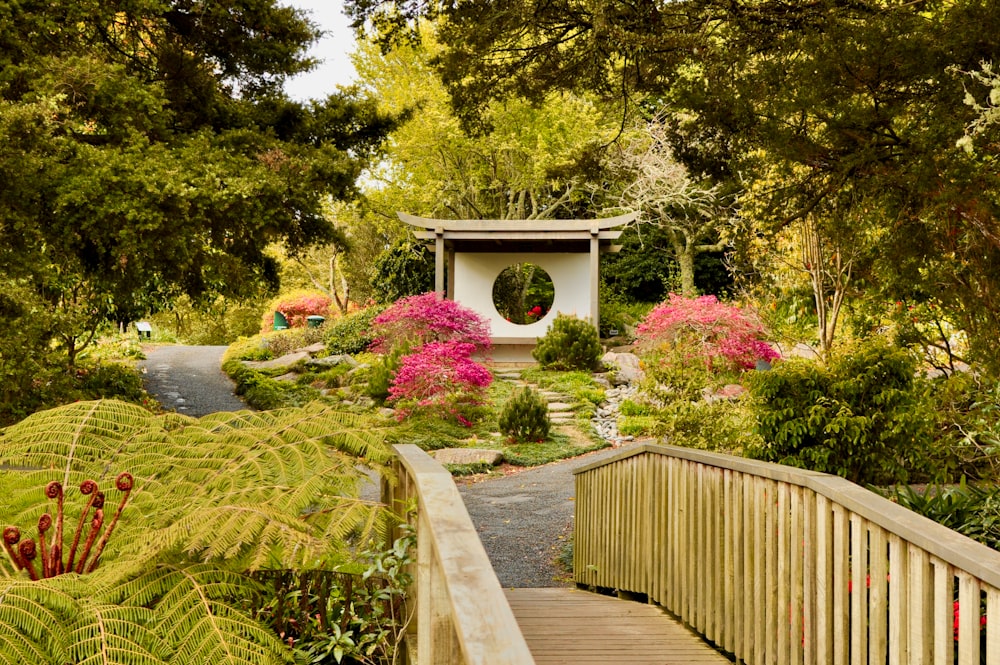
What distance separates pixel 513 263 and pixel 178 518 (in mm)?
16973

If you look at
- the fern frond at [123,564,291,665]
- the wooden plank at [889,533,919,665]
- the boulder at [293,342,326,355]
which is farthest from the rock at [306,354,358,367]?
the wooden plank at [889,533,919,665]

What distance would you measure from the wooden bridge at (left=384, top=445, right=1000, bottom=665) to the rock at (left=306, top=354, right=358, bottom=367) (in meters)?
12.5

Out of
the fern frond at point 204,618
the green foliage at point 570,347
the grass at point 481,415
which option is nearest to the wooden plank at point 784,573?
the fern frond at point 204,618

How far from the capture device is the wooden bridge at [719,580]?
1.73m

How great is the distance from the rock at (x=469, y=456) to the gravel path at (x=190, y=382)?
11.5 feet

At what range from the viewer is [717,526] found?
3412 millimetres

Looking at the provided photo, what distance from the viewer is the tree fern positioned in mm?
2012

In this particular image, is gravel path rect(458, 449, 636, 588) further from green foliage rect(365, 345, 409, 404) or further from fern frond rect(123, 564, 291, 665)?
fern frond rect(123, 564, 291, 665)

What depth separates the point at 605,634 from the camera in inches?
146

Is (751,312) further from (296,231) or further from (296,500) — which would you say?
(296,500)

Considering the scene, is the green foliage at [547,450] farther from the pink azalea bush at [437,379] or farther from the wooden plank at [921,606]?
the wooden plank at [921,606]

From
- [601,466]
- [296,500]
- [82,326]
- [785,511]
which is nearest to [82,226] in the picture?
[82,326]

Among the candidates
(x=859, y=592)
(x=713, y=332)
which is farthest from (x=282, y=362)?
(x=859, y=592)

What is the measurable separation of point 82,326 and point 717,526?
911 cm
